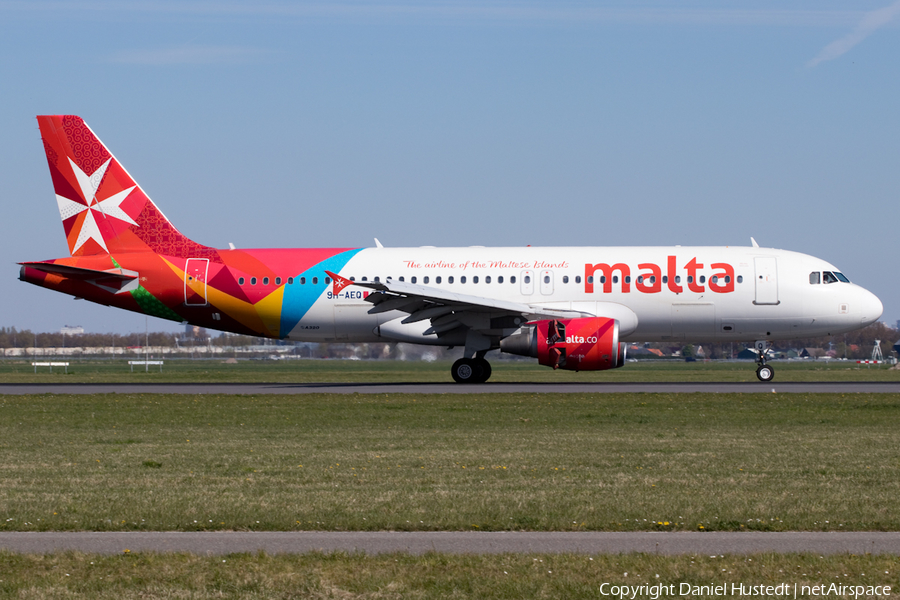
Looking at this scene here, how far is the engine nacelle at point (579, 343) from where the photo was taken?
3055 cm

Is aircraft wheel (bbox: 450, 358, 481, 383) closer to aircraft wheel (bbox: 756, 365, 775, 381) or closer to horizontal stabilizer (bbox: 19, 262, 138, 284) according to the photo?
aircraft wheel (bbox: 756, 365, 775, 381)

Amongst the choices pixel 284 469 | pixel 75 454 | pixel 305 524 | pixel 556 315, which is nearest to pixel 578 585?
pixel 305 524

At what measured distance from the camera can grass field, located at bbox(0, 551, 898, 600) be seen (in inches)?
288

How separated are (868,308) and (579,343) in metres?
9.82

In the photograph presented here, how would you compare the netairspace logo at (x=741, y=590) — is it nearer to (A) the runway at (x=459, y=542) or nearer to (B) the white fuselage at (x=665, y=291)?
(A) the runway at (x=459, y=542)

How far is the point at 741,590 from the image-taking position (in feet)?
23.9

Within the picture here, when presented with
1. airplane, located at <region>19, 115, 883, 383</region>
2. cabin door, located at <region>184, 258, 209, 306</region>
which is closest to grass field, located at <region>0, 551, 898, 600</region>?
airplane, located at <region>19, 115, 883, 383</region>

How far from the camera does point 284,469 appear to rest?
45.3 feet

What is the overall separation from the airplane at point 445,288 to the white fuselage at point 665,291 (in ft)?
0.15

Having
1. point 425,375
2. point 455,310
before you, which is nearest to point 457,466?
point 455,310

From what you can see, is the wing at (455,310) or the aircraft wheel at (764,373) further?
the aircraft wheel at (764,373)

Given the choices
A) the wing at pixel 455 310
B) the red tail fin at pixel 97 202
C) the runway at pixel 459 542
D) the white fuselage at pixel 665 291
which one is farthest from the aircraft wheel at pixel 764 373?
the runway at pixel 459 542

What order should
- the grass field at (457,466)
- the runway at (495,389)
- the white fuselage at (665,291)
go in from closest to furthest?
the grass field at (457,466), the runway at (495,389), the white fuselage at (665,291)

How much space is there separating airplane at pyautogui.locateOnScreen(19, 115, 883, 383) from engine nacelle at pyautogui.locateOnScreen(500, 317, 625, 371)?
0.12ft
